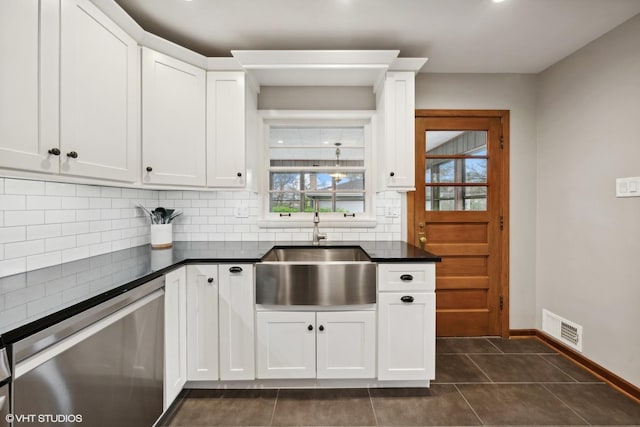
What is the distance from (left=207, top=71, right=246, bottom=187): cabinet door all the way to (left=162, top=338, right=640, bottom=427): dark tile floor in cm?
149

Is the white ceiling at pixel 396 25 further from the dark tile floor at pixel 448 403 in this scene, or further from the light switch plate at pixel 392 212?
the dark tile floor at pixel 448 403

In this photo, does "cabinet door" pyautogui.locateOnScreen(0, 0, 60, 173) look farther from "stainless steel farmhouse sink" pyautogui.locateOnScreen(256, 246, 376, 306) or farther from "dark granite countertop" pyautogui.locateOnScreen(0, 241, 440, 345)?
"stainless steel farmhouse sink" pyautogui.locateOnScreen(256, 246, 376, 306)

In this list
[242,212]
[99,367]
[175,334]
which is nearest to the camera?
[99,367]

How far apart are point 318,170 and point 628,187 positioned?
221cm

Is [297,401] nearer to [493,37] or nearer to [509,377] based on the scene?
[509,377]

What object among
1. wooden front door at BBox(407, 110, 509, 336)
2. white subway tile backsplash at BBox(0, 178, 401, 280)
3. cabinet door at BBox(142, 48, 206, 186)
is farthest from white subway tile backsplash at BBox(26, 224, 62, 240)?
wooden front door at BBox(407, 110, 509, 336)

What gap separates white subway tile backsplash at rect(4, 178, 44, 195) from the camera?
1377 millimetres

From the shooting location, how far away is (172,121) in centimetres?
201

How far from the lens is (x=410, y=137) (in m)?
2.25

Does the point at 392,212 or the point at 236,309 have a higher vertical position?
the point at 392,212

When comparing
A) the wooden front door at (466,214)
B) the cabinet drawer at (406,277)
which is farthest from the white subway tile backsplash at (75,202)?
the wooden front door at (466,214)

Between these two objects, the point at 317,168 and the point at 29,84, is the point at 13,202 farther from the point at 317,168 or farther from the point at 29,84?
the point at 317,168

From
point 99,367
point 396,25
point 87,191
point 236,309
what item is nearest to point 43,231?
point 87,191

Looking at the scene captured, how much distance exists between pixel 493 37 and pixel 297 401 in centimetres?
287
